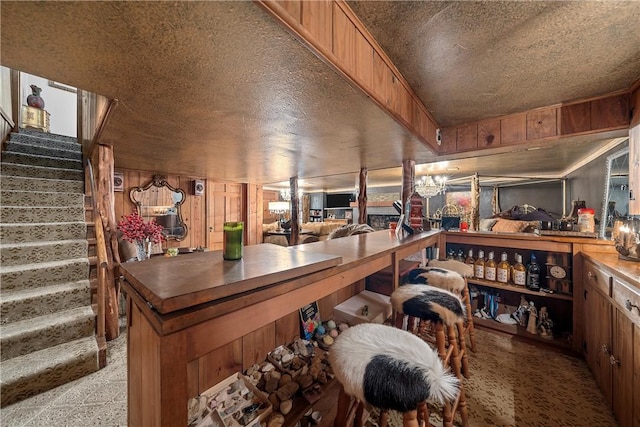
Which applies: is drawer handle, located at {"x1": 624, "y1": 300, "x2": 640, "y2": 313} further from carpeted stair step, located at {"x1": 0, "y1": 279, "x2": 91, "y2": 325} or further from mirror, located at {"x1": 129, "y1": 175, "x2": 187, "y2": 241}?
mirror, located at {"x1": 129, "y1": 175, "x2": 187, "y2": 241}

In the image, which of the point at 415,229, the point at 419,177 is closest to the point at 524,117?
the point at 415,229

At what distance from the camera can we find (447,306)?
1.16m

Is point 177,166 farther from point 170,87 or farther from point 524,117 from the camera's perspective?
point 524,117

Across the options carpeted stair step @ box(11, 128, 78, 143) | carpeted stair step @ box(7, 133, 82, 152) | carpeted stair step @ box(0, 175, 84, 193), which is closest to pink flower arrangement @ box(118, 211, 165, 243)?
carpeted stair step @ box(0, 175, 84, 193)

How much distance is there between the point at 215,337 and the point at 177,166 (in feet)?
12.2

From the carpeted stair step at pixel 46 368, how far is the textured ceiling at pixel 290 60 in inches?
66.8

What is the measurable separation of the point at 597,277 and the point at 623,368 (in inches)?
23.7

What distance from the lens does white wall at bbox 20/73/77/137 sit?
445 cm

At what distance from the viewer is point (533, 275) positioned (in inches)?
86.1

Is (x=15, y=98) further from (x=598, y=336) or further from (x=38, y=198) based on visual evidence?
(x=598, y=336)

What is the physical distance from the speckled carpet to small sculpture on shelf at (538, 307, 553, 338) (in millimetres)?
153

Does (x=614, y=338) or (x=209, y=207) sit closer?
(x=614, y=338)

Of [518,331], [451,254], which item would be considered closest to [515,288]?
[518,331]

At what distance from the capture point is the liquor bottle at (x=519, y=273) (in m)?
2.24
